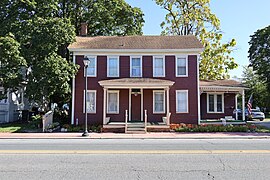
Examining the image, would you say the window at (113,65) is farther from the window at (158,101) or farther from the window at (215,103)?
the window at (215,103)

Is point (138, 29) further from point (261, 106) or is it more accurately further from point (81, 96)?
point (261, 106)

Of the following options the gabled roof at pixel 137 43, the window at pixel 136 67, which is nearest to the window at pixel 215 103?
the gabled roof at pixel 137 43

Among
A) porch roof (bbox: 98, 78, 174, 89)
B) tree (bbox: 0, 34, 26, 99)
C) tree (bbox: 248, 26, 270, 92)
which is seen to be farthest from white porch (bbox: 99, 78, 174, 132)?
tree (bbox: 248, 26, 270, 92)

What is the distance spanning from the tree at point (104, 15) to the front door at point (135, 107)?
12.5 meters

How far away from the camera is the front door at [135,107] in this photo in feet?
74.7

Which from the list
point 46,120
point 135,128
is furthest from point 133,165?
point 46,120

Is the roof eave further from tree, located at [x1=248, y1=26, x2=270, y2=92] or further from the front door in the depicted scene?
tree, located at [x1=248, y1=26, x2=270, y2=92]

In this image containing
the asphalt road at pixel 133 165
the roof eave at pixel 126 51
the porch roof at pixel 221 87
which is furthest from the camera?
the porch roof at pixel 221 87

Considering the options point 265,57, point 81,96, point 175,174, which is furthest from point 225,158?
point 265,57

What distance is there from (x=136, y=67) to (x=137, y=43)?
2.61 m

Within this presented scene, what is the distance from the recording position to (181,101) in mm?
22641

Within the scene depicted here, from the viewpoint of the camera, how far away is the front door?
22781 mm

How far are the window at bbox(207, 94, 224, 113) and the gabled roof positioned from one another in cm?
566

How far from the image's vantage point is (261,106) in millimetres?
52656
